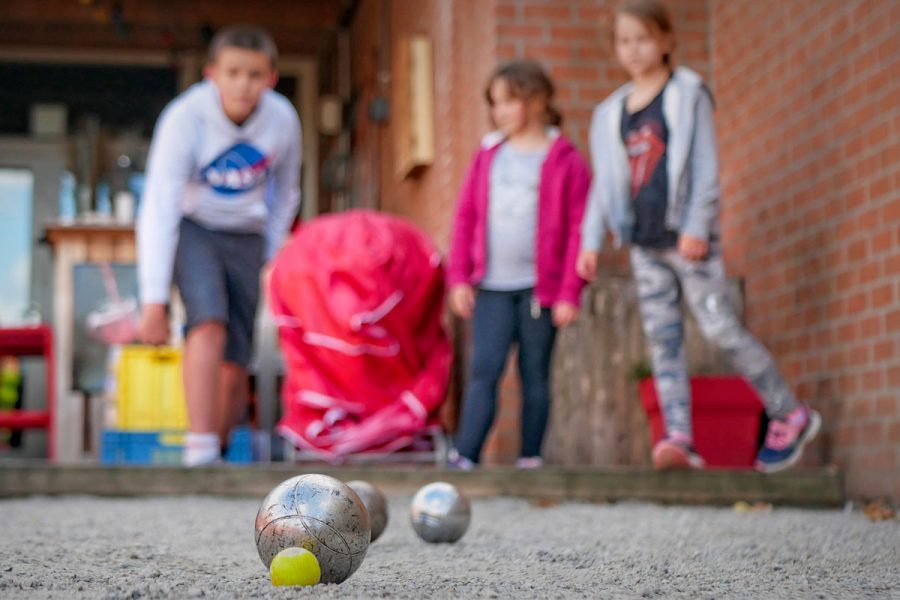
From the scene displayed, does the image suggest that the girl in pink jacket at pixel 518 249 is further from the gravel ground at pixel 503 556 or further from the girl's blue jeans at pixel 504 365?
the gravel ground at pixel 503 556

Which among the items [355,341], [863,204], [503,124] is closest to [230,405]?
[355,341]

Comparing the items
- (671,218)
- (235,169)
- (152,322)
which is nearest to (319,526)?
(671,218)

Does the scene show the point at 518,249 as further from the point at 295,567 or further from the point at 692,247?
the point at 295,567

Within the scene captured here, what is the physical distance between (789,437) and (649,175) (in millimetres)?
908

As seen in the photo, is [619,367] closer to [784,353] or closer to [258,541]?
[784,353]

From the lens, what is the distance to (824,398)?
464 centimetres

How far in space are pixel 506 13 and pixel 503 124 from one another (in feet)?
3.57

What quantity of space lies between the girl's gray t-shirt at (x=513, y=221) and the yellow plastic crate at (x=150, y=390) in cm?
248

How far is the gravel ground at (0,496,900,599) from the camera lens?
6.56ft

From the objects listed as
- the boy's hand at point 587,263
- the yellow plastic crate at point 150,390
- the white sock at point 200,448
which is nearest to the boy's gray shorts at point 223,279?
the white sock at point 200,448

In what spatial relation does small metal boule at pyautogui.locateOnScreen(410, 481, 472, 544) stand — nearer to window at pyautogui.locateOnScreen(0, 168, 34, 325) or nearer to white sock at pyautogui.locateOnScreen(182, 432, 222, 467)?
white sock at pyautogui.locateOnScreen(182, 432, 222, 467)

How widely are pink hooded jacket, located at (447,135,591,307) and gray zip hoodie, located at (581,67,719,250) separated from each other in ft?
1.01

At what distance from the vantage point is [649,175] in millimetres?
4312

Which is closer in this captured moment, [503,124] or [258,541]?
[258,541]
